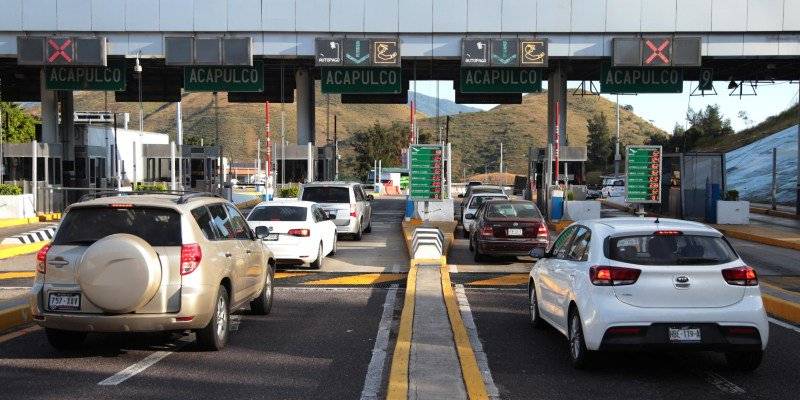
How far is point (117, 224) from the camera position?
8.79 meters

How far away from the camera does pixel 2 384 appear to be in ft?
25.1

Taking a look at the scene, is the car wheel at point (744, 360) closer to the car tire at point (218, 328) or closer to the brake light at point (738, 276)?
the brake light at point (738, 276)

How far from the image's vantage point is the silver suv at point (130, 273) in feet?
27.0

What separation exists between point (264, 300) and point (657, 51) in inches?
990

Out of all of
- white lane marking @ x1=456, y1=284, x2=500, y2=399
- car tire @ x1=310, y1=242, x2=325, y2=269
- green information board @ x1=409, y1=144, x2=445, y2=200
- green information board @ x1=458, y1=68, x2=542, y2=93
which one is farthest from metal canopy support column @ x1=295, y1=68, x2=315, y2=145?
white lane marking @ x1=456, y1=284, x2=500, y2=399

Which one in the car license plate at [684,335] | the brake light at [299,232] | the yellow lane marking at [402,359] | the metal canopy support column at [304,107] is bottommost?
the yellow lane marking at [402,359]

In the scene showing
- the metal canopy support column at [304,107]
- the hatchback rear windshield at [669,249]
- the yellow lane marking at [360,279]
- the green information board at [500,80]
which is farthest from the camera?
the metal canopy support column at [304,107]

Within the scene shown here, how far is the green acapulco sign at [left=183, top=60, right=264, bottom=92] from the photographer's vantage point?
112 feet

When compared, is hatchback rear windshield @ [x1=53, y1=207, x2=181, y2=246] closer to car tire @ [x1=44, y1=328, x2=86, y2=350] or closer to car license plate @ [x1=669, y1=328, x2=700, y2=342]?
car tire @ [x1=44, y1=328, x2=86, y2=350]

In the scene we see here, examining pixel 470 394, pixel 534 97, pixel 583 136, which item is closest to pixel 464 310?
pixel 470 394

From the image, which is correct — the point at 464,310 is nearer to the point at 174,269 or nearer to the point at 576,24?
the point at 174,269

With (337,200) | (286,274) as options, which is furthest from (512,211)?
(337,200)

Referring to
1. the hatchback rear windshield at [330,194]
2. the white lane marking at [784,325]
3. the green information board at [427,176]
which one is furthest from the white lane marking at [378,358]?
the hatchback rear windshield at [330,194]

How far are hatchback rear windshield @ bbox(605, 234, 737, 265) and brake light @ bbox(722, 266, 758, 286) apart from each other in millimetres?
128
